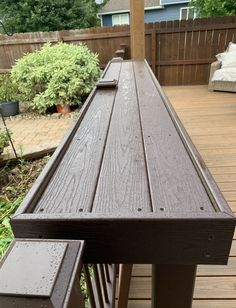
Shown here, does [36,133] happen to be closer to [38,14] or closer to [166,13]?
[38,14]

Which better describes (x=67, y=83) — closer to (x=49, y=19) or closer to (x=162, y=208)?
(x=162, y=208)

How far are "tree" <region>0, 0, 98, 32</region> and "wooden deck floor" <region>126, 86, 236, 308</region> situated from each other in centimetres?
861

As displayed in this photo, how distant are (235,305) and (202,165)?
95cm

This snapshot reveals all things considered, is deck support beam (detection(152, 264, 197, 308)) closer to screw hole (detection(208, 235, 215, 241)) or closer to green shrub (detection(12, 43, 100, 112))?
screw hole (detection(208, 235, 215, 241))

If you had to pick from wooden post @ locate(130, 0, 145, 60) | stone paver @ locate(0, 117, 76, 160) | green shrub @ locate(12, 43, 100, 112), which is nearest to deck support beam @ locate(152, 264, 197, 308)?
stone paver @ locate(0, 117, 76, 160)

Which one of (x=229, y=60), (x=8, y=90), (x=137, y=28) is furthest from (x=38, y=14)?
(x=137, y=28)

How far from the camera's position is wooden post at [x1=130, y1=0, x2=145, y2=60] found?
3.46 m

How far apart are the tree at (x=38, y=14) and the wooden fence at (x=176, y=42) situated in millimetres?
5971

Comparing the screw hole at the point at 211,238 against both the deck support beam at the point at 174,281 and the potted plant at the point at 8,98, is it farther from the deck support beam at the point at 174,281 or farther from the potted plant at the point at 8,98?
the potted plant at the point at 8,98

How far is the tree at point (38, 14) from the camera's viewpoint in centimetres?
1190

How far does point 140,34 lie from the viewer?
3662 mm

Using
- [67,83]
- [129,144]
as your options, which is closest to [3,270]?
[129,144]

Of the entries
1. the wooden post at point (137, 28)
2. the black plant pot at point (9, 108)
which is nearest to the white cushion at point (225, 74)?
the wooden post at point (137, 28)

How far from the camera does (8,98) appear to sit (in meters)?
6.10
